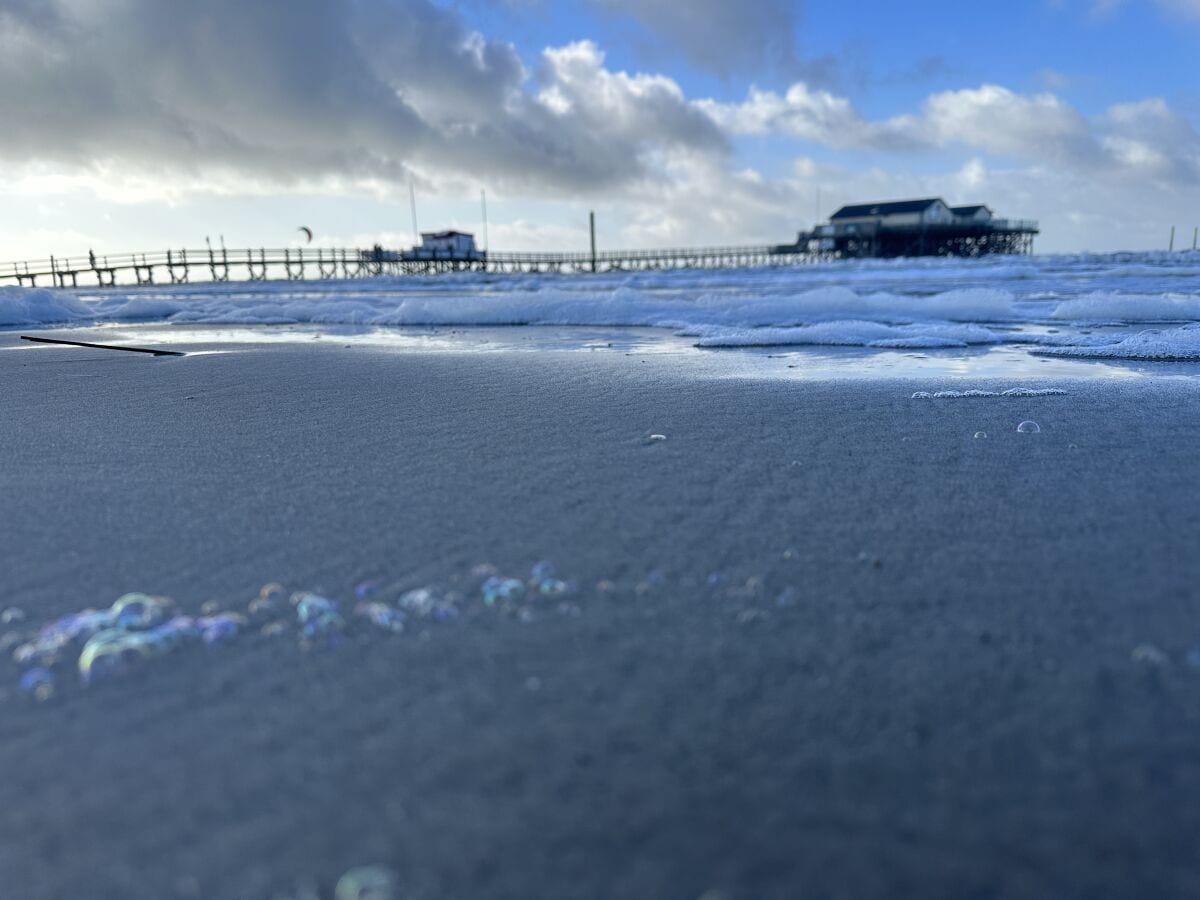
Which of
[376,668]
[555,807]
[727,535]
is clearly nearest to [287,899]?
[555,807]

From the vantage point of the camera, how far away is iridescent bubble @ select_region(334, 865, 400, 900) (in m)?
0.59

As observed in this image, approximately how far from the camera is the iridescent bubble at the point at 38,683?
86cm

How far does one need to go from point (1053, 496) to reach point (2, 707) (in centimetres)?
159

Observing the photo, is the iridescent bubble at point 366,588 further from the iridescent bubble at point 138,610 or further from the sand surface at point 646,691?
the iridescent bubble at point 138,610

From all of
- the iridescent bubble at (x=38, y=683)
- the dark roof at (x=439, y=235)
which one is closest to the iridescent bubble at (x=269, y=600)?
the iridescent bubble at (x=38, y=683)

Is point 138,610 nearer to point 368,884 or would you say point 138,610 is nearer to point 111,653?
point 111,653

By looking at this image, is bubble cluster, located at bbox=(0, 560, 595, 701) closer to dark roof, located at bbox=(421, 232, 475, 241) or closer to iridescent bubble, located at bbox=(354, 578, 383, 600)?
iridescent bubble, located at bbox=(354, 578, 383, 600)

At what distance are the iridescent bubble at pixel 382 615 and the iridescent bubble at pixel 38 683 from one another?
1.06 ft

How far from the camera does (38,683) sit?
879 millimetres

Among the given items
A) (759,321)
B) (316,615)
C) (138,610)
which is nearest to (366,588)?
(316,615)

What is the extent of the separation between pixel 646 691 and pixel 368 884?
33 centimetres

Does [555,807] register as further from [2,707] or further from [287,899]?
[2,707]

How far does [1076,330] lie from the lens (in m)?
5.09

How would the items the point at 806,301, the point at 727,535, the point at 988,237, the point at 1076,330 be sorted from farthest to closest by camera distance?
the point at 988,237 → the point at 806,301 → the point at 1076,330 → the point at 727,535
